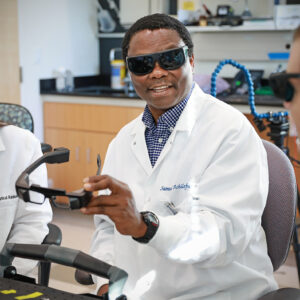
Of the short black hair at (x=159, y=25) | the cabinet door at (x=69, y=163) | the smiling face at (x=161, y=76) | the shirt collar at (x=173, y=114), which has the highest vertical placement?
the short black hair at (x=159, y=25)

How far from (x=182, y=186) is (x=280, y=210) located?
0.87ft

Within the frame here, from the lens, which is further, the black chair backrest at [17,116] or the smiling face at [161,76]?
the black chair backrest at [17,116]

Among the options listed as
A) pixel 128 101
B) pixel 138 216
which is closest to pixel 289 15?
pixel 128 101

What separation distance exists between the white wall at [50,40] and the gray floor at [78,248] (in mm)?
746

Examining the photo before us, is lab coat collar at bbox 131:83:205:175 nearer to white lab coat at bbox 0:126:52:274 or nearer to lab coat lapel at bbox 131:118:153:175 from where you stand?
lab coat lapel at bbox 131:118:153:175

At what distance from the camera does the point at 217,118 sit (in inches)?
52.7

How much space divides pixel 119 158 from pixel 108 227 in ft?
0.69

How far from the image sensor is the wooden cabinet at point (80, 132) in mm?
3772

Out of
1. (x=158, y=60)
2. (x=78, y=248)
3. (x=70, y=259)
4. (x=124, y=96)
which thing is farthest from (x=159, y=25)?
(x=124, y=96)

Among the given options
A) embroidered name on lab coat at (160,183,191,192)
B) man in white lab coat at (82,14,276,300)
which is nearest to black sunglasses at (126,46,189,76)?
man in white lab coat at (82,14,276,300)

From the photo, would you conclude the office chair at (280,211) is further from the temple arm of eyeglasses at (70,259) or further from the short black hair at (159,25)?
the temple arm of eyeglasses at (70,259)

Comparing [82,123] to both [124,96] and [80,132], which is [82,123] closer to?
[80,132]

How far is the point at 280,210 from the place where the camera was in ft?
4.35

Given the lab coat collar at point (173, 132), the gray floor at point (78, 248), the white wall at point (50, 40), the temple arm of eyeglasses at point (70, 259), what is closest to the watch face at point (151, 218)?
the temple arm of eyeglasses at point (70, 259)
